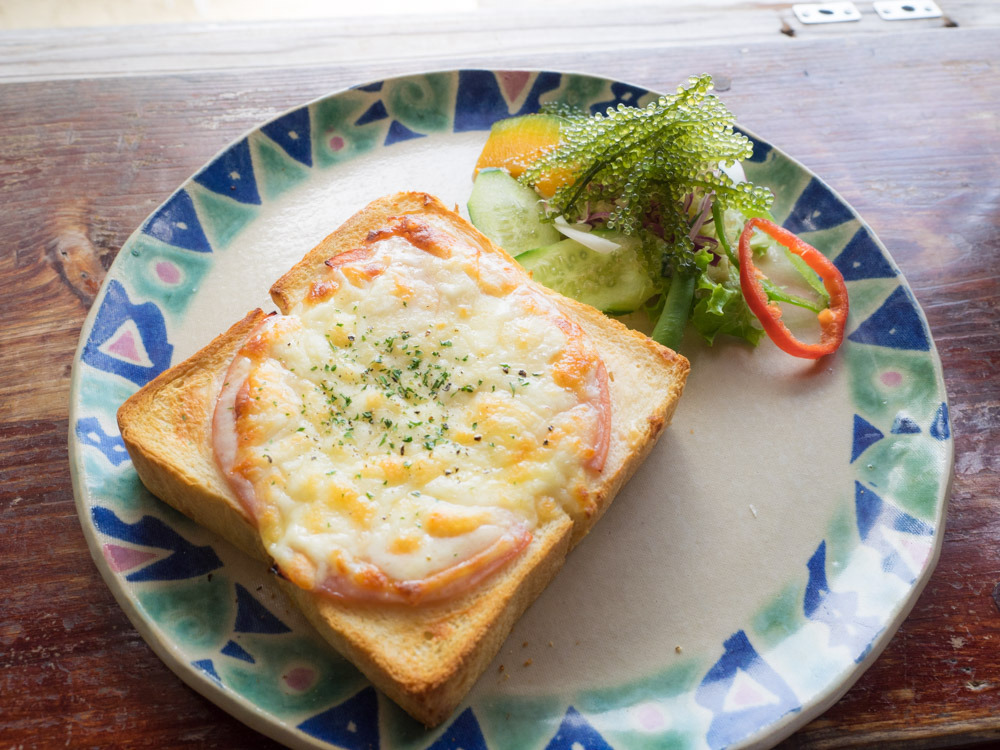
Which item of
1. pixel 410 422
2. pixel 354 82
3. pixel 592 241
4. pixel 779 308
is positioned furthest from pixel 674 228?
pixel 354 82

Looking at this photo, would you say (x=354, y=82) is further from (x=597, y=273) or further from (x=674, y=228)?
(x=674, y=228)

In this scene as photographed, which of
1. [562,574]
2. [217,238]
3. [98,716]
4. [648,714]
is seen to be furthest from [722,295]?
[98,716]

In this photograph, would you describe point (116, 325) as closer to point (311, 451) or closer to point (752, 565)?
point (311, 451)

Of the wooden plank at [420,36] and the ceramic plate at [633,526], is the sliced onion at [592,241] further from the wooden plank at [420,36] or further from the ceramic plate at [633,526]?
the wooden plank at [420,36]

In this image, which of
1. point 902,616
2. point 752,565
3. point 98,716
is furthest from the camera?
point 752,565

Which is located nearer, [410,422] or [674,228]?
[410,422]

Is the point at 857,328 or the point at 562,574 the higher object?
the point at 857,328

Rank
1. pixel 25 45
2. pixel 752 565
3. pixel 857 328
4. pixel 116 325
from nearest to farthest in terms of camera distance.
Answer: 1. pixel 752 565
2. pixel 116 325
3. pixel 857 328
4. pixel 25 45

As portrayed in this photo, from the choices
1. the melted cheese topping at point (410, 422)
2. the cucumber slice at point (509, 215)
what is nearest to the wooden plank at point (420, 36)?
the cucumber slice at point (509, 215)
